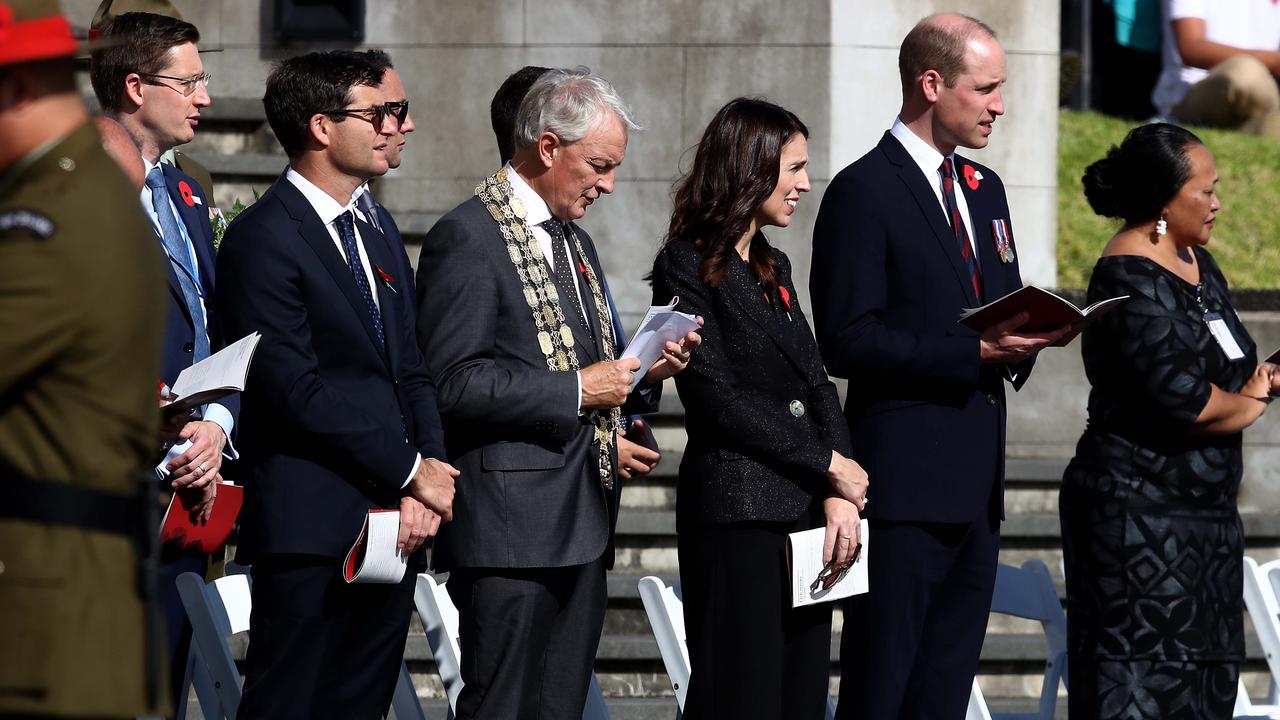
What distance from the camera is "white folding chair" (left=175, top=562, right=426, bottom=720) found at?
16.1 feet

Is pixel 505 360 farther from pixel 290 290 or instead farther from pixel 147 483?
pixel 147 483

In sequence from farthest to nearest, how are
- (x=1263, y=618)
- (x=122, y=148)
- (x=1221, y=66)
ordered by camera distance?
(x=1221, y=66) < (x=1263, y=618) < (x=122, y=148)

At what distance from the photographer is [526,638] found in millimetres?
4566

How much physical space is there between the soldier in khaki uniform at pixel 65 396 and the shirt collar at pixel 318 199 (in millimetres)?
Answer: 1604

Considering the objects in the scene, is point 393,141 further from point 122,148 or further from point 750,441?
point 750,441

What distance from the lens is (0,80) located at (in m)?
2.80

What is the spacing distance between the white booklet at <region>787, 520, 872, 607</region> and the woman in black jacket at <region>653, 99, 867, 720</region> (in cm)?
4

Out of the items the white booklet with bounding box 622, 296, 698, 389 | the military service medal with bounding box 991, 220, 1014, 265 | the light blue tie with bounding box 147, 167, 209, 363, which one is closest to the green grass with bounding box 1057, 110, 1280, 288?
the military service medal with bounding box 991, 220, 1014, 265

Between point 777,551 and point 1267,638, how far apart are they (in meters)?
2.20

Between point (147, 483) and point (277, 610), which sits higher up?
point (147, 483)

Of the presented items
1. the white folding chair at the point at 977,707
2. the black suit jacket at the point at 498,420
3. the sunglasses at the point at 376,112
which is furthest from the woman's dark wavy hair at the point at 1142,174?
the sunglasses at the point at 376,112

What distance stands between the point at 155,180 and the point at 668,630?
6.12ft

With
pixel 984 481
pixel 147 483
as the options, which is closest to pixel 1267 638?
pixel 984 481

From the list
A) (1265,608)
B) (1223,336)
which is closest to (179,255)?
(1223,336)
